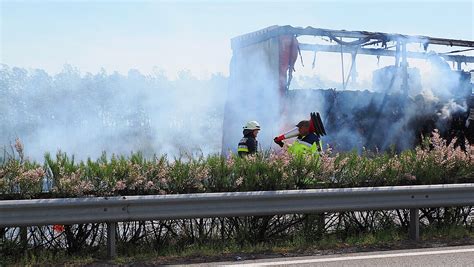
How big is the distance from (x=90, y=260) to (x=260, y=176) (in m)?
1.88

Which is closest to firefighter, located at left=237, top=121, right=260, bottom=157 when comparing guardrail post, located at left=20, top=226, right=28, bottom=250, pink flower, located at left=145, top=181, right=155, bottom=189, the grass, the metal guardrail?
the grass

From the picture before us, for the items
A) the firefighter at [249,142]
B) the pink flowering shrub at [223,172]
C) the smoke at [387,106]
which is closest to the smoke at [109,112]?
the smoke at [387,106]

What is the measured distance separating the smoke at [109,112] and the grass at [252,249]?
7.48 m

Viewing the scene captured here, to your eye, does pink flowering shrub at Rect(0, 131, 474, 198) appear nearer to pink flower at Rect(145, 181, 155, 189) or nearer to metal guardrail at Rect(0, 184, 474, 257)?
pink flower at Rect(145, 181, 155, 189)

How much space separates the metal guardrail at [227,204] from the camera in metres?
5.42

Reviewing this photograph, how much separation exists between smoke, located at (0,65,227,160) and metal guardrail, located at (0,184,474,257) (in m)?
7.68

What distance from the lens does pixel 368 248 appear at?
641cm

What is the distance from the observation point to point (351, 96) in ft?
44.0

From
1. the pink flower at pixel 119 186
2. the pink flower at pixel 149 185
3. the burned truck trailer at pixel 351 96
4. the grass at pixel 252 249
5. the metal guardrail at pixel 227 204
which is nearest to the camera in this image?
the metal guardrail at pixel 227 204

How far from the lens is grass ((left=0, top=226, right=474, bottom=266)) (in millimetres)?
5750

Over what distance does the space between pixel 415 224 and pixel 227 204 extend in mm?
2196

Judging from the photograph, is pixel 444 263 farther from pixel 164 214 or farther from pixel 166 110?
pixel 166 110

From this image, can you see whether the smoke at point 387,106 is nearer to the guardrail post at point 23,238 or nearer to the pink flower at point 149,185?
the pink flower at point 149,185

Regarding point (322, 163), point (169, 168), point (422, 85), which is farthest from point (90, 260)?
point (422, 85)
